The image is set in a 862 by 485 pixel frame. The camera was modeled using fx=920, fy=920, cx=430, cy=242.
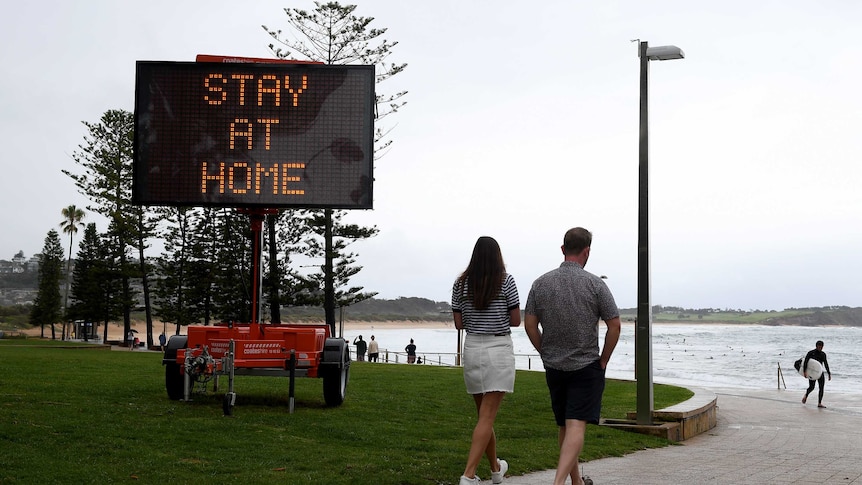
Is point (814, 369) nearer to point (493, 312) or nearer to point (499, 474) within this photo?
point (499, 474)

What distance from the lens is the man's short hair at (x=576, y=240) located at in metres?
6.01

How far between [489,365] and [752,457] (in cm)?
512

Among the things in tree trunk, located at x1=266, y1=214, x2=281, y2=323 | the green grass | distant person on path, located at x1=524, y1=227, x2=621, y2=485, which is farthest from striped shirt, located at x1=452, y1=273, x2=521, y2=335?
tree trunk, located at x1=266, y1=214, x2=281, y2=323

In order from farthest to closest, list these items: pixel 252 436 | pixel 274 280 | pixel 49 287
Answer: pixel 49 287 < pixel 274 280 < pixel 252 436

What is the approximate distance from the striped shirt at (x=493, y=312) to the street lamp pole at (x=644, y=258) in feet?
19.9

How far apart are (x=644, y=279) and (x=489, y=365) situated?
6478 millimetres

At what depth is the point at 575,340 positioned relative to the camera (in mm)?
5797

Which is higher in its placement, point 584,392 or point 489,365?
point 489,365

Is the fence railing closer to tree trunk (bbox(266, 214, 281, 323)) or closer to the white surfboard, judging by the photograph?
tree trunk (bbox(266, 214, 281, 323))

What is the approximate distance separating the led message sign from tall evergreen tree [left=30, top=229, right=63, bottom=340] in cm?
8220

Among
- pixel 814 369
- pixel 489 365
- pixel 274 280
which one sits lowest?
pixel 814 369

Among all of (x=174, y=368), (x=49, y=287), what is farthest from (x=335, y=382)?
(x=49, y=287)

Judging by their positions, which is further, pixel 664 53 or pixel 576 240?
pixel 664 53

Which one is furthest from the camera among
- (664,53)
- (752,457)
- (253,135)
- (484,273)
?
(664,53)
